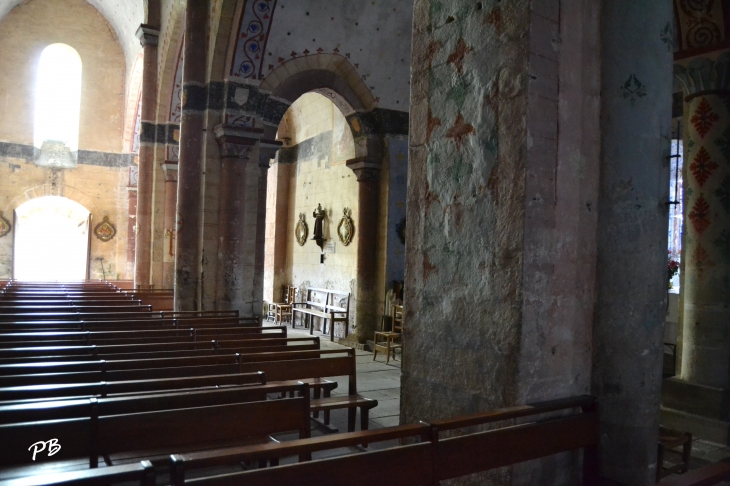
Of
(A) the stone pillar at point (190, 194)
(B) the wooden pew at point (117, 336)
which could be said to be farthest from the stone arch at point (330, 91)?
(B) the wooden pew at point (117, 336)

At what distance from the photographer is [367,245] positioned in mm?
10773

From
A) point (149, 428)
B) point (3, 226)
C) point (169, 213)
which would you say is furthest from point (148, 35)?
point (149, 428)

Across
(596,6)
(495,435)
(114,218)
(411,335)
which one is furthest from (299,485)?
(114,218)

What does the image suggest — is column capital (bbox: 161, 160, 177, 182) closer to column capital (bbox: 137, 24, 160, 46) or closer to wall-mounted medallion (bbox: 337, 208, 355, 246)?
column capital (bbox: 137, 24, 160, 46)

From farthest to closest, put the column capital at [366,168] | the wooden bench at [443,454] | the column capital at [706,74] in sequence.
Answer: the column capital at [366,168], the column capital at [706,74], the wooden bench at [443,454]

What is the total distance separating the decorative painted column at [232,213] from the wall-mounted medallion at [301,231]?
480 cm

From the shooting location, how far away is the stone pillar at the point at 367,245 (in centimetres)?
1070

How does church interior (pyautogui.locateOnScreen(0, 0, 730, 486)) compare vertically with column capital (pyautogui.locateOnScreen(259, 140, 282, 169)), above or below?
below

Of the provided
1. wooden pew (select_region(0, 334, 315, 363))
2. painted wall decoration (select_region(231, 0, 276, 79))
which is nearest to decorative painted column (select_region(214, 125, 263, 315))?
painted wall decoration (select_region(231, 0, 276, 79))

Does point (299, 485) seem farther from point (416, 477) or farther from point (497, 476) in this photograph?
point (497, 476)

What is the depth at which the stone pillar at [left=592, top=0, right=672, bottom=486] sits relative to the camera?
288cm

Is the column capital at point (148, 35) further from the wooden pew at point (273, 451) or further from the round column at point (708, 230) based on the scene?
the wooden pew at point (273, 451)

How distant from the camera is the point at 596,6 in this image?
3.00 metres

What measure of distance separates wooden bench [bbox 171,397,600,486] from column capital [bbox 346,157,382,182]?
819 cm
